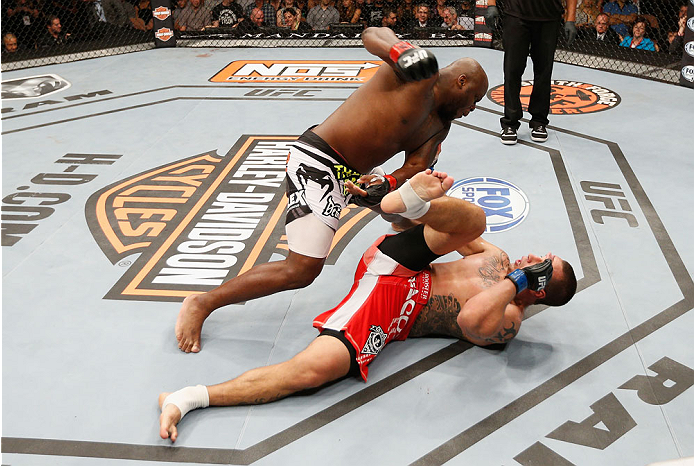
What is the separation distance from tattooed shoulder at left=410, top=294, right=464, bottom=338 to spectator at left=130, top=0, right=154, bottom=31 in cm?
645

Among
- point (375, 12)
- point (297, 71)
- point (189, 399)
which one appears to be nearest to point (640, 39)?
point (375, 12)

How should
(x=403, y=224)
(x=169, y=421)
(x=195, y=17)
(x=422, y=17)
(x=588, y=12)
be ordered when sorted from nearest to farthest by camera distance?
(x=169, y=421) → (x=403, y=224) → (x=588, y=12) → (x=422, y=17) → (x=195, y=17)

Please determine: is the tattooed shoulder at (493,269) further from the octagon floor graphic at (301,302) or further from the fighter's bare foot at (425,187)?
the fighter's bare foot at (425,187)

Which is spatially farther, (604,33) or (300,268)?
(604,33)

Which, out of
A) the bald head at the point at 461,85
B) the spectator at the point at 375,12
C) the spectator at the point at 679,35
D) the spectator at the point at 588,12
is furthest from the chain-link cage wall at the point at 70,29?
the spectator at the point at 679,35

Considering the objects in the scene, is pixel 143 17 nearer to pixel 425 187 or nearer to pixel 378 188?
pixel 378 188

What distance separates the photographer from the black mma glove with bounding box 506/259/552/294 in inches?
87.7

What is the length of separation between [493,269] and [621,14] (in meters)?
5.12

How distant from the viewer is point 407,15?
24.2 feet

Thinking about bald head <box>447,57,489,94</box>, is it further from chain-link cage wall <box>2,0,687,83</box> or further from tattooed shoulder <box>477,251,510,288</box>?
chain-link cage wall <box>2,0,687,83</box>

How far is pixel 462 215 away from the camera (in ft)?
7.43

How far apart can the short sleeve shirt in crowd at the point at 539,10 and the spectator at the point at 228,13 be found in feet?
14.4

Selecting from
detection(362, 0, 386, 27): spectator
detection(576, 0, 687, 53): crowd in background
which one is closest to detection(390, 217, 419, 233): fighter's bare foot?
detection(576, 0, 687, 53): crowd in background

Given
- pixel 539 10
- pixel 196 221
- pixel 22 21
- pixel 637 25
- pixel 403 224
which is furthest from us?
pixel 22 21
